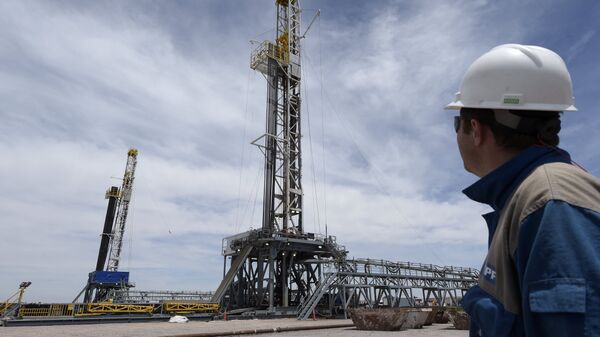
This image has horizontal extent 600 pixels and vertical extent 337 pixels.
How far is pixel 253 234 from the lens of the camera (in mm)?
34219

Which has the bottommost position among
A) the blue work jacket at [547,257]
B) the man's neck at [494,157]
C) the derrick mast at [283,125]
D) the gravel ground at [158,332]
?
the gravel ground at [158,332]

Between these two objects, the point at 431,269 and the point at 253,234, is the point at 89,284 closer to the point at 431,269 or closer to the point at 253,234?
the point at 253,234

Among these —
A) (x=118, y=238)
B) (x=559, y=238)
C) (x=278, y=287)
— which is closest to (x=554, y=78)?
(x=559, y=238)

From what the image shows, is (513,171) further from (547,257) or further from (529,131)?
(547,257)

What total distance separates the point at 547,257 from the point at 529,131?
0.76 meters

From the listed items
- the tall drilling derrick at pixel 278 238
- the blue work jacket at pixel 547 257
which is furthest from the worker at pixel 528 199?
the tall drilling derrick at pixel 278 238

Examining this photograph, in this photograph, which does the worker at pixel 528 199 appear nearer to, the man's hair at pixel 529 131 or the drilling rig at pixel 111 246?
the man's hair at pixel 529 131

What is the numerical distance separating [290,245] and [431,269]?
13.2 m

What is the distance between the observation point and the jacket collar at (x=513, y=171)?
158 cm

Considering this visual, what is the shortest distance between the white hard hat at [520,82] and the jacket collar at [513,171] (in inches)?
10.9

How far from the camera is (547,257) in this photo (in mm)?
1219

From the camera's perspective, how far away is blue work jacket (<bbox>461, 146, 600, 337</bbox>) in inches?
45.6

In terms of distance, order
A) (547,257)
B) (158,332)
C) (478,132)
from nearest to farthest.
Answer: (547,257) → (478,132) → (158,332)

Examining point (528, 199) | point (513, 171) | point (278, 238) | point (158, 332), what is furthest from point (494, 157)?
point (278, 238)
